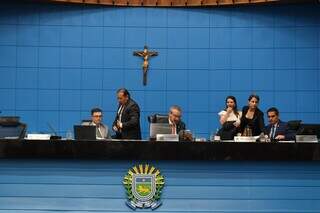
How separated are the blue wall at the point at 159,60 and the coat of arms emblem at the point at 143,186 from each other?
4.34 m

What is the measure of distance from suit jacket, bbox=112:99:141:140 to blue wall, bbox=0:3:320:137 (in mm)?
2539

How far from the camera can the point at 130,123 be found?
684cm

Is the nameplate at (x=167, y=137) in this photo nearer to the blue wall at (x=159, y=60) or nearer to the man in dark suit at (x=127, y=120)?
the man in dark suit at (x=127, y=120)

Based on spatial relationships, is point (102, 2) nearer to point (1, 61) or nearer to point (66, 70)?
point (66, 70)

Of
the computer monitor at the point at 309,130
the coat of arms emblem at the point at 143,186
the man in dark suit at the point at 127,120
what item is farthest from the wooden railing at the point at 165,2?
the coat of arms emblem at the point at 143,186

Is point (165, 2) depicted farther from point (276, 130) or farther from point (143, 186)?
point (143, 186)

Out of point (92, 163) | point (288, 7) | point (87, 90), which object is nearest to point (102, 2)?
point (87, 90)

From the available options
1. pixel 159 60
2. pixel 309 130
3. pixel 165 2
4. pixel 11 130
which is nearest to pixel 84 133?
pixel 11 130

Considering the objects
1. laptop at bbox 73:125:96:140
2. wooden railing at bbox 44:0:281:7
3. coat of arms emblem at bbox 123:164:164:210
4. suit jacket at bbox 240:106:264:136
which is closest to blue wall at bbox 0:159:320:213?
coat of arms emblem at bbox 123:164:164:210

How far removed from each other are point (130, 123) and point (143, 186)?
62.6 inches

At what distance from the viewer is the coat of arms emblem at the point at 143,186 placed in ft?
17.5

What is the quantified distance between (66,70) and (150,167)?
15.5ft

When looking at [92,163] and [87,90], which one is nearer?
[92,163]

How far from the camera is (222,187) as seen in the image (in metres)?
5.38
